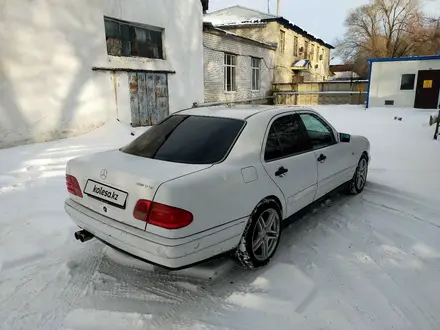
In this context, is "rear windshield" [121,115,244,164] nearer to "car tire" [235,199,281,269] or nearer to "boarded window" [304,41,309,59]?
"car tire" [235,199,281,269]

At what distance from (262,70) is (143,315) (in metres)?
20.7

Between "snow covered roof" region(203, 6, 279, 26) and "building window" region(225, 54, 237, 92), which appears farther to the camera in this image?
"snow covered roof" region(203, 6, 279, 26)

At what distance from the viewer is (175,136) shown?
293 centimetres

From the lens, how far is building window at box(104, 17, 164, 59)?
9617 mm

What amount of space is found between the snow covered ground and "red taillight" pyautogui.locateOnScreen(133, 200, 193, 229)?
0.67 metres

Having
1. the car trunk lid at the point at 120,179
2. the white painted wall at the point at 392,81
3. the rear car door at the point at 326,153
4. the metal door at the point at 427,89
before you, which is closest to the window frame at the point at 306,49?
the white painted wall at the point at 392,81

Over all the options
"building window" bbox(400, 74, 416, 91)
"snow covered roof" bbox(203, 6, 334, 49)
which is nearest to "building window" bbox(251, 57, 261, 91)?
"snow covered roof" bbox(203, 6, 334, 49)

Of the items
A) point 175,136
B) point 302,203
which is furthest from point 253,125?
point 302,203

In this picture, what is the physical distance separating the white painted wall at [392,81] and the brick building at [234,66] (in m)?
6.80

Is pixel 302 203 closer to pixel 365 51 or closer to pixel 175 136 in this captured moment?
pixel 175 136

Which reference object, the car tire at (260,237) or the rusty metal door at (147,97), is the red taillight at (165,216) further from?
the rusty metal door at (147,97)

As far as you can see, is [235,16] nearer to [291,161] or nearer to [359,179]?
[359,179]

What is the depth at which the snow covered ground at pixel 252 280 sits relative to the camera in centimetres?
220

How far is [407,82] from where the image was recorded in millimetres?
17328
